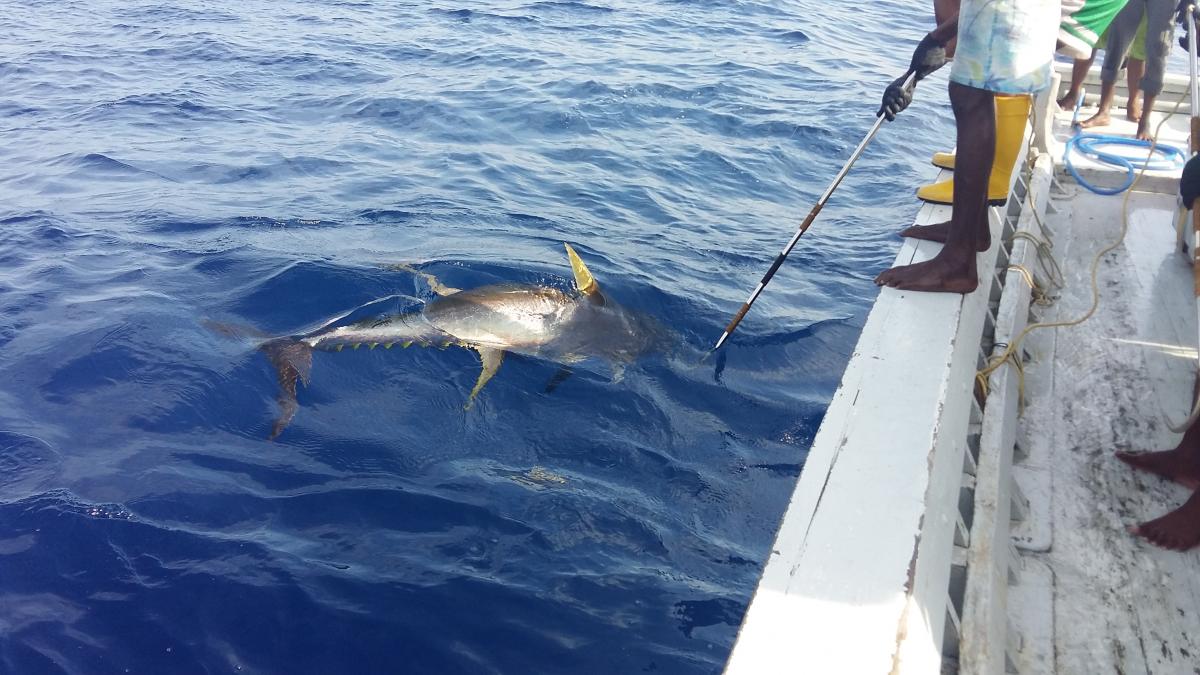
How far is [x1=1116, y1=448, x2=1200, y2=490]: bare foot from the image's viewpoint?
121 inches

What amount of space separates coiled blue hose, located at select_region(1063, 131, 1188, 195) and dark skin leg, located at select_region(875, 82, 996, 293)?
2.67 m

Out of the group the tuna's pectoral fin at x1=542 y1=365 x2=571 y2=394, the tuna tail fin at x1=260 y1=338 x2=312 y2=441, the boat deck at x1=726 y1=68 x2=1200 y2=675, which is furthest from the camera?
the tuna's pectoral fin at x1=542 y1=365 x2=571 y2=394

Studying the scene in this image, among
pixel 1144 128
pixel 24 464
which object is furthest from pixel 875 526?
pixel 1144 128

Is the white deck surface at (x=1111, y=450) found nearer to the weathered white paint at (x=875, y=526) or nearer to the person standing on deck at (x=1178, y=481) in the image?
the person standing on deck at (x=1178, y=481)

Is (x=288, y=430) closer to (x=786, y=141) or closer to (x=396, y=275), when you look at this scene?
(x=396, y=275)

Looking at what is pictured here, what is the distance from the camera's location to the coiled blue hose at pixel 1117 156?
588cm

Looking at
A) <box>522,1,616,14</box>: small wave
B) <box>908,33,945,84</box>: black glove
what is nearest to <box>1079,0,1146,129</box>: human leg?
<box>908,33,945,84</box>: black glove

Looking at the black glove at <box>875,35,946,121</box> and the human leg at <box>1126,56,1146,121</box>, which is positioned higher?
the black glove at <box>875,35,946,121</box>

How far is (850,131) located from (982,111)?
6.57 m

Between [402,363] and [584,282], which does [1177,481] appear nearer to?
[584,282]

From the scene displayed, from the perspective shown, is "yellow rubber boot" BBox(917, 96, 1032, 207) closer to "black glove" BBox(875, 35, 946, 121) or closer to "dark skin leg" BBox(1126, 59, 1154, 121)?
"black glove" BBox(875, 35, 946, 121)

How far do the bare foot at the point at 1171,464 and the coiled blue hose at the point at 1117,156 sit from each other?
10.6 feet

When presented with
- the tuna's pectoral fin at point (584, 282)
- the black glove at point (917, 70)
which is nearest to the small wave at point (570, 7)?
the tuna's pectoral fin at point (584, 282)

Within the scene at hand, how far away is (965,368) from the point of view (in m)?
3.21
